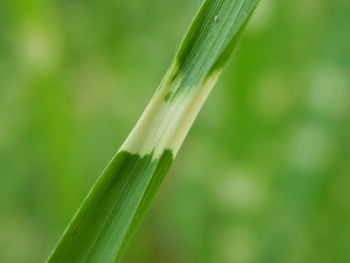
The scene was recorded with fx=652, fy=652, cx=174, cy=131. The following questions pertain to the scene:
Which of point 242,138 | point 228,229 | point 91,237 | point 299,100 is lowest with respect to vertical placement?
point 91,237

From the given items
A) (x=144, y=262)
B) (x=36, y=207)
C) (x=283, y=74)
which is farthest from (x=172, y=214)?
(x=283, y=74)

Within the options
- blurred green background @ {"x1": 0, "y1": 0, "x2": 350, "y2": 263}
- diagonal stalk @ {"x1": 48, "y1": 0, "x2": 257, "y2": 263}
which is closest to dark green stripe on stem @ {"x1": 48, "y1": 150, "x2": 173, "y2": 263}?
diagonal stalk @ {"x1": 48, "y1": 0, "x2": 257, "y2": 263}

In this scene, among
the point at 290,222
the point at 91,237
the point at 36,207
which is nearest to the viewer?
the point at 91,237

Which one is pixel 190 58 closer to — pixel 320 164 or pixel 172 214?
pixel 320 164

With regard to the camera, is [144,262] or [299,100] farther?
[144,262]

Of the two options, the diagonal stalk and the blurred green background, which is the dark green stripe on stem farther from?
the blurred green background

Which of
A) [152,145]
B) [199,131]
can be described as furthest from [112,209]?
[199,131]
